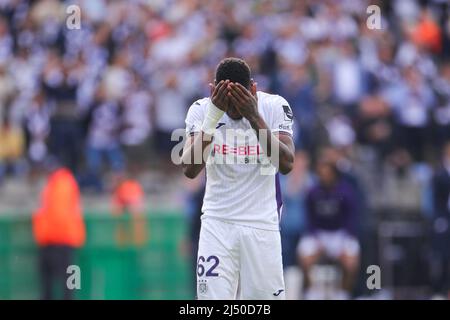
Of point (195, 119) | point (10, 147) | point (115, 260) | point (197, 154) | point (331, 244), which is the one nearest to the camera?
point (197, 154)

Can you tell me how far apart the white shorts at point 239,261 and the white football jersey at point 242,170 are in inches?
3.5

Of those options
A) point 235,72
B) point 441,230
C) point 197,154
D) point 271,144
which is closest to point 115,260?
point 441,230

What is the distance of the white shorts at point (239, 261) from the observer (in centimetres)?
873

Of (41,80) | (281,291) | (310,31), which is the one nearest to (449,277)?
(310,31)

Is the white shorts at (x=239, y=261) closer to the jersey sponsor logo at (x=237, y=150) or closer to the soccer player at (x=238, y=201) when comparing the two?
the soccer player at (x=238, y=201)

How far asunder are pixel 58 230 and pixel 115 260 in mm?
942

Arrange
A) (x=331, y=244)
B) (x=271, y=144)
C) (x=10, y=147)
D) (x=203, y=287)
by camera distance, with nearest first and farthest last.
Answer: (x=271, y=144) → (x=203, y=287) → (x=331, y=244) → (x=10, y=147)

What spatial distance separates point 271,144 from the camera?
28.0 ft

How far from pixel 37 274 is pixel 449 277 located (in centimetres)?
579

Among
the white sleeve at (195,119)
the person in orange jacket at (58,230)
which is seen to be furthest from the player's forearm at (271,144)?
the person in orange jacket at (58,230)

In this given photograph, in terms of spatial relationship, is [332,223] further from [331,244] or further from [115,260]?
[115,260]

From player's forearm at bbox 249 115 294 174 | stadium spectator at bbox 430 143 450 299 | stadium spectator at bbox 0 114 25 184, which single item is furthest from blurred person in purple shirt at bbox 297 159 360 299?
player's forearm at bbox 249 115 294 174

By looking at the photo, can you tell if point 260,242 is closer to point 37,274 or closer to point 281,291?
point 281,291

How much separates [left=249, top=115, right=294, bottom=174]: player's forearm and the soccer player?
2 cm
